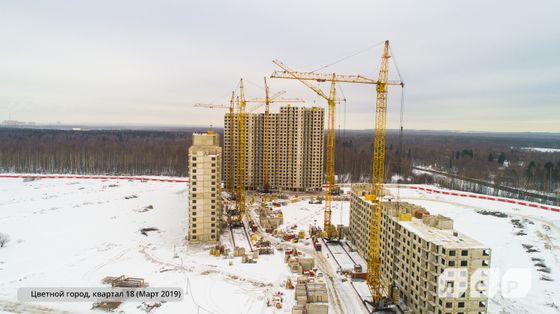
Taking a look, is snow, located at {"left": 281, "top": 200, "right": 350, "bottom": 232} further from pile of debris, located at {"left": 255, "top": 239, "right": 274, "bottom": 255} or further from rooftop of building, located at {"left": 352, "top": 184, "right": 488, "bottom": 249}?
rooftop of building, located at {"left": 352, "top": 184, "right": 488, "bottom": 249}

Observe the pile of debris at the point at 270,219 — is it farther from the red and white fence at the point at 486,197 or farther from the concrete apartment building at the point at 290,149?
the red and white fence at the point at 486,197

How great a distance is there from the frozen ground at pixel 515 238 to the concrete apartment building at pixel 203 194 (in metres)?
26.6

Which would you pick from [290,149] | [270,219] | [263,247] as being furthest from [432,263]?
[290,149]

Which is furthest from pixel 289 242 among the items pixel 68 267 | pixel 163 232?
pixel 68 267

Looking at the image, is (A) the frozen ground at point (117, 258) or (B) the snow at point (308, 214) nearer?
(A) the frozen ground at point (117, 258)

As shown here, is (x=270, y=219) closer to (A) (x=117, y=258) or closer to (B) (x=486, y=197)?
(A) (x=117, y=258)

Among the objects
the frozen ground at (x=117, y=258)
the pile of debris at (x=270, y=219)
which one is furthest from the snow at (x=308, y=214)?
the frozen ground at (x=117, y=258)

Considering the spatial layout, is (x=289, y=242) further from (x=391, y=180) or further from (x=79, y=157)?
(x=79, y=157)

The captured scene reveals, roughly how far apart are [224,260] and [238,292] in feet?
22.4

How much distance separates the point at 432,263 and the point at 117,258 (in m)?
27.7

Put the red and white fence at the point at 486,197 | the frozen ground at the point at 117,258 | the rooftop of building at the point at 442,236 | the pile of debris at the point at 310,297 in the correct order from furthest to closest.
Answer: the red and white fence at the point at 486,197, the frozen ground at the point at 117,258, the pile of debris at the point at 310,297, the rooftop of building at the point at 442,236

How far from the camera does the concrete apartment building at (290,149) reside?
73125mm

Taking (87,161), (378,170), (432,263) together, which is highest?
(378,170)

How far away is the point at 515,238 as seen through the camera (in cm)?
4375
